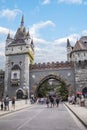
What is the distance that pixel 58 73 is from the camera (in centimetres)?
4812

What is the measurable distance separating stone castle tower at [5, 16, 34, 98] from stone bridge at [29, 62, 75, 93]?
5.04 feet

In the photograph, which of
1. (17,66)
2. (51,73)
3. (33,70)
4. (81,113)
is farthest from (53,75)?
(81,113)

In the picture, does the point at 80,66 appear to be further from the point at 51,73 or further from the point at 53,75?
the point at 51,73

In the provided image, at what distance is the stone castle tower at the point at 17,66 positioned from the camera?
158 feet

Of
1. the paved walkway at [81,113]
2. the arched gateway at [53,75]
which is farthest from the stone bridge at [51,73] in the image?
the paved walkway at [81,113]

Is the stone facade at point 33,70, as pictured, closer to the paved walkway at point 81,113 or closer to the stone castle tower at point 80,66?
the stone castle tower at point 80,66

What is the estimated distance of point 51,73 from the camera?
48344 millimetres

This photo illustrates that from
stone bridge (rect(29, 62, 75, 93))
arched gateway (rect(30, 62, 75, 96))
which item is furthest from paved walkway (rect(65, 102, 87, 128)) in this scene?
stone bridge (rect(29, 62, 75, 93))

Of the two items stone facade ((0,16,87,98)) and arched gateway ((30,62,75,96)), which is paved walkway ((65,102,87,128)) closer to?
stone facade ((0,16,87,98))

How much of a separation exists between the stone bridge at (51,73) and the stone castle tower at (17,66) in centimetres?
154

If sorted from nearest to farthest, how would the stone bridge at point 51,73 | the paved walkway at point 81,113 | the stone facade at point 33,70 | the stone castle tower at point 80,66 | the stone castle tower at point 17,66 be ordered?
the paved walkway at point 81,113 < the stone castle tower at point 80,66 < the stone facade at point 33,70 < the stone bridge at point 51,73 < the stone castle tower at point 17,66

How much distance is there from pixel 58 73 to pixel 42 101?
9.37 meters

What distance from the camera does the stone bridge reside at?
4741 cm

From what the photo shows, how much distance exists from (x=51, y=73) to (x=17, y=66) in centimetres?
821
